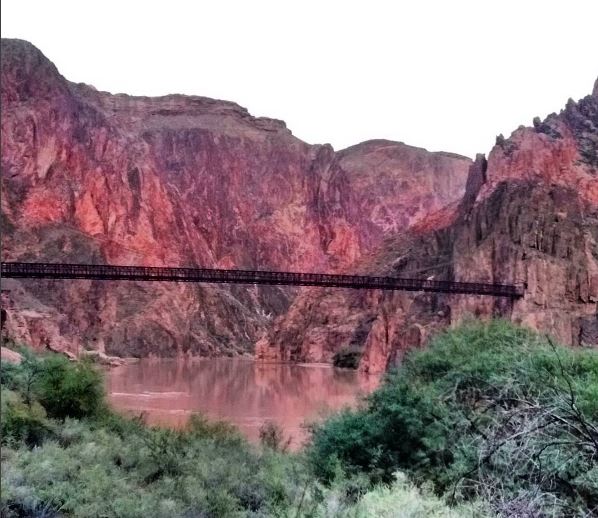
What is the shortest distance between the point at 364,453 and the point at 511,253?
4675cm

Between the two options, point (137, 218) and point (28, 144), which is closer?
point (28, 144)

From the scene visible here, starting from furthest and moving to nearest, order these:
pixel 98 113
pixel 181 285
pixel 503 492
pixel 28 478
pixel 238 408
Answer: pixel 98 113, pixel 181 285, pixel 238 408, pixel 28 478, pixel 503 492

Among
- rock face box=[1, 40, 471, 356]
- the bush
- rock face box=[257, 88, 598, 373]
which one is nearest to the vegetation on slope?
the bush

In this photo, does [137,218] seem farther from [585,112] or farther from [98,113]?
[585,112]

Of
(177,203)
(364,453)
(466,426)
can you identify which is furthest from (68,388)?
(177,203)

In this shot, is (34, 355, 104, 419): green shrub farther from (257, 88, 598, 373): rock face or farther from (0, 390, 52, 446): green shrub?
(257, 88, 598, 373): rock face

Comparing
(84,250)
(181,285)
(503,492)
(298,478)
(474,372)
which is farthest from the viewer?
(181,285)

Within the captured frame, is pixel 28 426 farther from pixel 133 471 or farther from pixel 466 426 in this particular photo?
pixel 466 426

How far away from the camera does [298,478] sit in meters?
10.1

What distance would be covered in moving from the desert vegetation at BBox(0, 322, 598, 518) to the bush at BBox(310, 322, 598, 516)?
3 cm

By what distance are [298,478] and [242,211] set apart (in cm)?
12942

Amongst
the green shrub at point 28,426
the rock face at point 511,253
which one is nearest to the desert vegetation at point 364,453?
the green shrub at point 28,426

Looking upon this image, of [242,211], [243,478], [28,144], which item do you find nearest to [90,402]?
[243,478]

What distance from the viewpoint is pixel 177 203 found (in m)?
122
